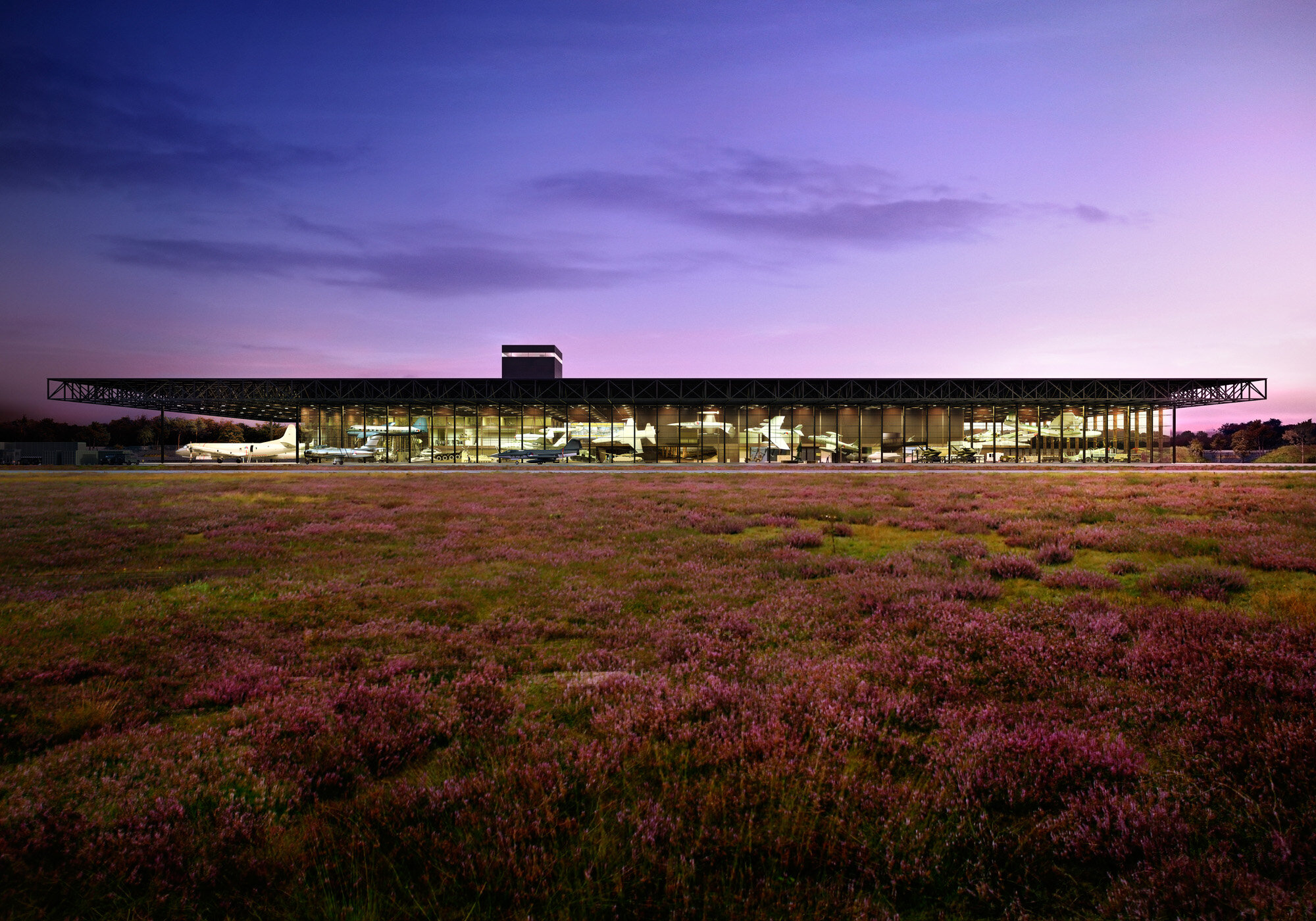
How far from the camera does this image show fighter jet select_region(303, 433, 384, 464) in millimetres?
62219

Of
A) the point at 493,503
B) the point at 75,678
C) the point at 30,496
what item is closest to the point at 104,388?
the point at 30,496

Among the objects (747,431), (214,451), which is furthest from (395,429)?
(747,431)

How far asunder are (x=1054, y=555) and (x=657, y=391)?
55134mm

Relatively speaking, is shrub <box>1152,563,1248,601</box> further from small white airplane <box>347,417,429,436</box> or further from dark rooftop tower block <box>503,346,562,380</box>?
dark rooftop tower block <box>503,346,562,380</box>

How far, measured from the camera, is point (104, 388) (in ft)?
204

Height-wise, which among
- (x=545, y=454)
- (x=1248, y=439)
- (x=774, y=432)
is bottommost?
(x=545, y=454)

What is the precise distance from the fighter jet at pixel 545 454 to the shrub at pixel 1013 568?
52432 millimetres

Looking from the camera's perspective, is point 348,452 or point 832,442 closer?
point 348,452

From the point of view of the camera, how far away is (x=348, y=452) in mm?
62375

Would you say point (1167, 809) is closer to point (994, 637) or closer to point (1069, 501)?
point (994, 637)

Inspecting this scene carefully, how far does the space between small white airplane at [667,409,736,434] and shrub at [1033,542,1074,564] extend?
5434 centimetres

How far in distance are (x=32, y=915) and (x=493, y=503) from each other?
55.4ft

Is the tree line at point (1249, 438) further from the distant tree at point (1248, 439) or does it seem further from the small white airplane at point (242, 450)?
the small white airplane at point (242, 450)

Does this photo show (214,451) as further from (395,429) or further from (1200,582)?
(1200,582)
